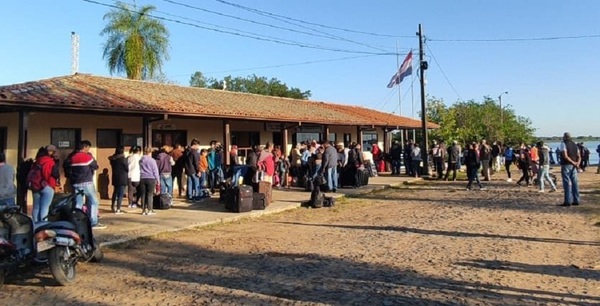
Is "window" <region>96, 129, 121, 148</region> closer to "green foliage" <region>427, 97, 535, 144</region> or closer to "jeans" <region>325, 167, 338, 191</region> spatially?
"jeans" <region>325, 167, 338, 191</region>

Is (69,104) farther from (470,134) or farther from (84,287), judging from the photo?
(470,134)

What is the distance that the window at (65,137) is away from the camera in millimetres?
13281

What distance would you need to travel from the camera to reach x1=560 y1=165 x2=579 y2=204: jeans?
12141 millimetres

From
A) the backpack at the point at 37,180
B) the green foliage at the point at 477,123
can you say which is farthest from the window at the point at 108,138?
the green foliage at the point at 477,123

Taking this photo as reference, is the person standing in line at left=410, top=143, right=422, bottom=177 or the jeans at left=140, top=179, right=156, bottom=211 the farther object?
the person standing in line at left=410, top=143, right=422, bottom=177

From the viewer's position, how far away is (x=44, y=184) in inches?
326

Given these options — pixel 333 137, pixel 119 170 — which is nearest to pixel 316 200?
pixel 119 170

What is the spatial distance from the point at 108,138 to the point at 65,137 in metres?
1.29

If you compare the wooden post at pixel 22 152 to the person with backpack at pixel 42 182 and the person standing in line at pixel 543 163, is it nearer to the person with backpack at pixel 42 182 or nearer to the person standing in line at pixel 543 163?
the person with backpack at pixel 42 182

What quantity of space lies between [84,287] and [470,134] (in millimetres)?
40696

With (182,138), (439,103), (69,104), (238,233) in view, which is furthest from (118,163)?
(439,103)

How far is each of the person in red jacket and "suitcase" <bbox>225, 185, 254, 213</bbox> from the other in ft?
14.4

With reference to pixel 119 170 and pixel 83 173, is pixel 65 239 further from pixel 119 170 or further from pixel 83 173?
pixel 119 170

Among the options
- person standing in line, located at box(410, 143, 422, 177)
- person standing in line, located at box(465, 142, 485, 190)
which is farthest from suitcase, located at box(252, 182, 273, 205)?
person standing in line, located at box(410, 143, 422, 177)
